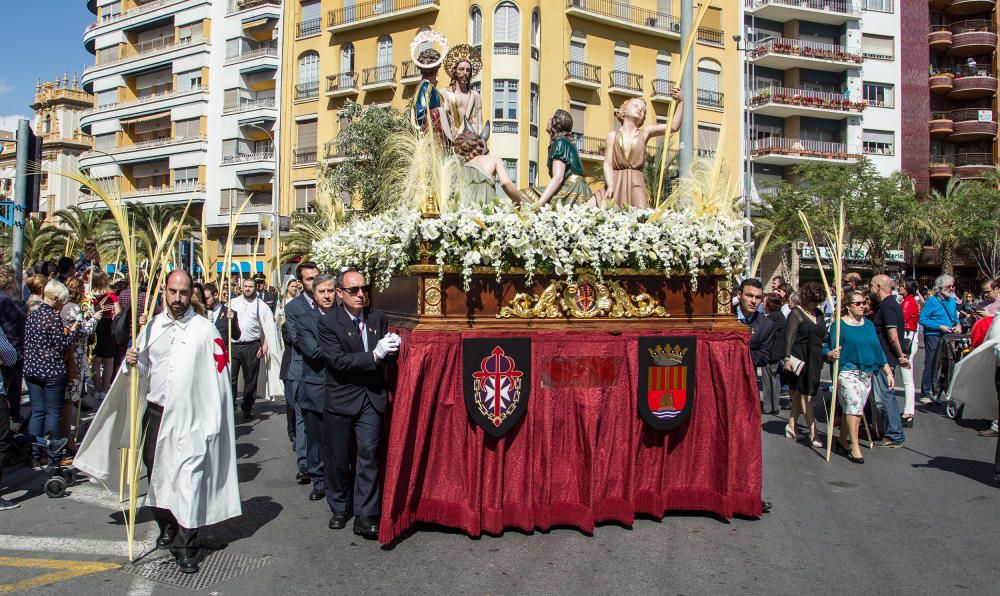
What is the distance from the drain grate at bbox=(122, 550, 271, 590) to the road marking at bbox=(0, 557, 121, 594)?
20cm

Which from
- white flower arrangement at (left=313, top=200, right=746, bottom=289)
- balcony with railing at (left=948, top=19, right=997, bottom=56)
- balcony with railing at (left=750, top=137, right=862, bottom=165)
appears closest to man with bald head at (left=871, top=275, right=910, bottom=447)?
white flower arrangement at (left=313, top=200, right=746, bottom=289)

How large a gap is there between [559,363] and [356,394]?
1.45 m

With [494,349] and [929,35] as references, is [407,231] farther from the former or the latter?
[929,35]

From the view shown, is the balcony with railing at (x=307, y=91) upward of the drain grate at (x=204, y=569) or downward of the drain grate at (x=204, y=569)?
upward

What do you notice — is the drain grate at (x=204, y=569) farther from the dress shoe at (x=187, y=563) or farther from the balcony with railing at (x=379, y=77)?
the balcony with railing at (x=379, y=77)

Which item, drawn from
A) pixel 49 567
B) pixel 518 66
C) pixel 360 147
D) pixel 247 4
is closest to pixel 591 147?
pixel 518 66

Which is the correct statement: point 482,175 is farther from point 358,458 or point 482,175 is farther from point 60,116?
point 60,116

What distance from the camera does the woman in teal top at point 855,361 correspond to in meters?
7.89

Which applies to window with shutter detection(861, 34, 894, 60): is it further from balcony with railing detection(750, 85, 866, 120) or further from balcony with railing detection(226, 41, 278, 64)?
balcony with railing detection(226, 41, 278, 64)

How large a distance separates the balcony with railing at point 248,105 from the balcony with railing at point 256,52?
225cm

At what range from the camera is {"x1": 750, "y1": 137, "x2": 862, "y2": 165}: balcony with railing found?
39.7 m

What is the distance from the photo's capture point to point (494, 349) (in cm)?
534

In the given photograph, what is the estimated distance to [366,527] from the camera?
5.31 metres

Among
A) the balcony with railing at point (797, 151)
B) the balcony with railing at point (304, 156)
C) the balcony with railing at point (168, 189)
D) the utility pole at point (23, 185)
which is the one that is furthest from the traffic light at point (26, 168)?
the balcony with railing at point (797, 151)
